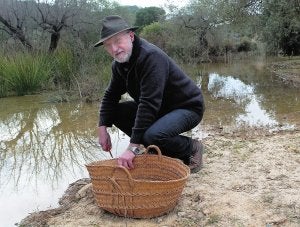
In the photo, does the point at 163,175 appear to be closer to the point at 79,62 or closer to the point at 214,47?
the point at 79,62

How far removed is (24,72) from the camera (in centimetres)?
1038

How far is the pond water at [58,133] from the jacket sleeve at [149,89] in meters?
1.00

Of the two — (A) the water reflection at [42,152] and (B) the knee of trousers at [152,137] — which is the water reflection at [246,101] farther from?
(B) the knee of trousers at [152,137]

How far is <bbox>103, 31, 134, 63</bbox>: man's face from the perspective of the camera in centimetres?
332

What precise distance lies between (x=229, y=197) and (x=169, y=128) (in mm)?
739

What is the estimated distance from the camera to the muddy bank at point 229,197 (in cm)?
301

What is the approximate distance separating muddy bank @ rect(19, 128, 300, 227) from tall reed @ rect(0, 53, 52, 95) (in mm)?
6799

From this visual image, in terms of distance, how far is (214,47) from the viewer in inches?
1228

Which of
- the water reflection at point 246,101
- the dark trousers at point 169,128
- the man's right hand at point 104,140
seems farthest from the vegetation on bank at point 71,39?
the man's right hand at point 104,140

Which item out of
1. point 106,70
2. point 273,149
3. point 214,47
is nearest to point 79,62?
point 106,70

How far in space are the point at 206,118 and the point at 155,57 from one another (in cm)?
358

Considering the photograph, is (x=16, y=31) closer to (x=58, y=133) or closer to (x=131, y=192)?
(x=58, y=133)

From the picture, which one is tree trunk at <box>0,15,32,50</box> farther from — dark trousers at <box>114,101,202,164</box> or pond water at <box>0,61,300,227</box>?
dark trousers at <box>114,101,202,164</box>

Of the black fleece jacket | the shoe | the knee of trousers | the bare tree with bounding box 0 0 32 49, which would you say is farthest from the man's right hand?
the bare tree with bounding box 0 0 32 49
